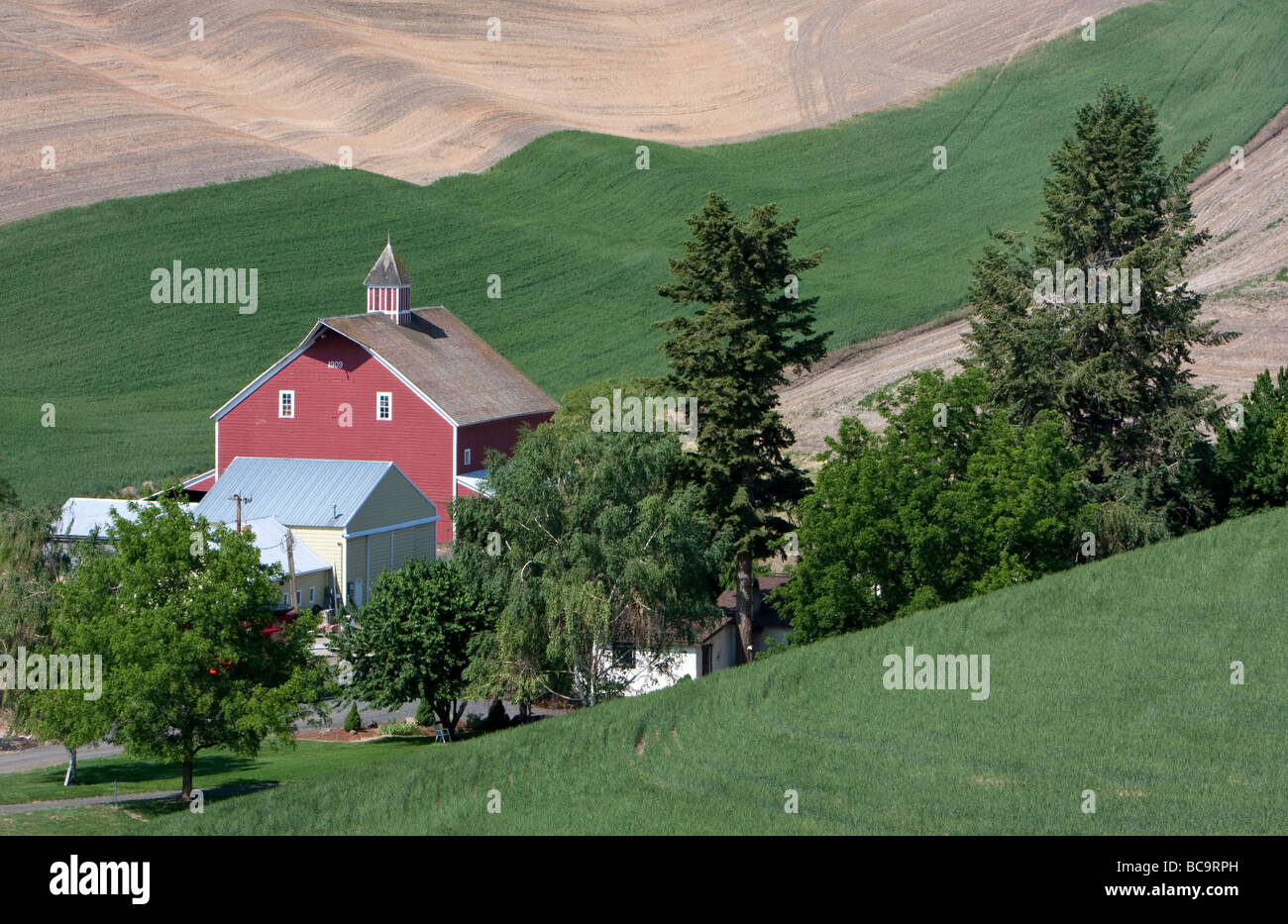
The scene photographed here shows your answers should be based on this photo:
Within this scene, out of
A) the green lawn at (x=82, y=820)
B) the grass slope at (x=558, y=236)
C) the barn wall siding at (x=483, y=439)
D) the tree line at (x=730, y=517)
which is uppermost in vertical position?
the grass slope at (x=558, y=236)

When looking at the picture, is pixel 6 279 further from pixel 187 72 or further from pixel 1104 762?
pixel 1104 762

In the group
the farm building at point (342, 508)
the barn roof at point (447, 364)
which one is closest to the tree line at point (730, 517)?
the farm building at point (342, 508)

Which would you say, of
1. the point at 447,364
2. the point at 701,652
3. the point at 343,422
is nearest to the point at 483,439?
the point at 447,364

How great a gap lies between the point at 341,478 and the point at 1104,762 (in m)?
38.6

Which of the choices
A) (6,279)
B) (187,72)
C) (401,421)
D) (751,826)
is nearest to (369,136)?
(187,72)

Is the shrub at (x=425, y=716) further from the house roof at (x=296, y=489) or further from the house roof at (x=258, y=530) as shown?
the house roof at (x=296, y=489)

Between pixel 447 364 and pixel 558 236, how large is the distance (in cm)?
3818

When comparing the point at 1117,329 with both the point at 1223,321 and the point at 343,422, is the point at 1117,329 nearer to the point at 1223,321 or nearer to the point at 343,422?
the point at 343,422

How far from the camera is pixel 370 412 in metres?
68.4

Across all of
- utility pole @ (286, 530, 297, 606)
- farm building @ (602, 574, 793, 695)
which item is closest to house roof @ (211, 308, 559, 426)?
utility pole @ (286, 530, 297, 606)

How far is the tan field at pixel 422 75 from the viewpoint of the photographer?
111m

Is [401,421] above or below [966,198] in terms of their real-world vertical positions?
below

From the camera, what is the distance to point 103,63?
4840 inches

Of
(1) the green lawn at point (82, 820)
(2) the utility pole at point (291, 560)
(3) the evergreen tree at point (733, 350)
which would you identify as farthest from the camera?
(2) the utility pole at point (291, 560)
